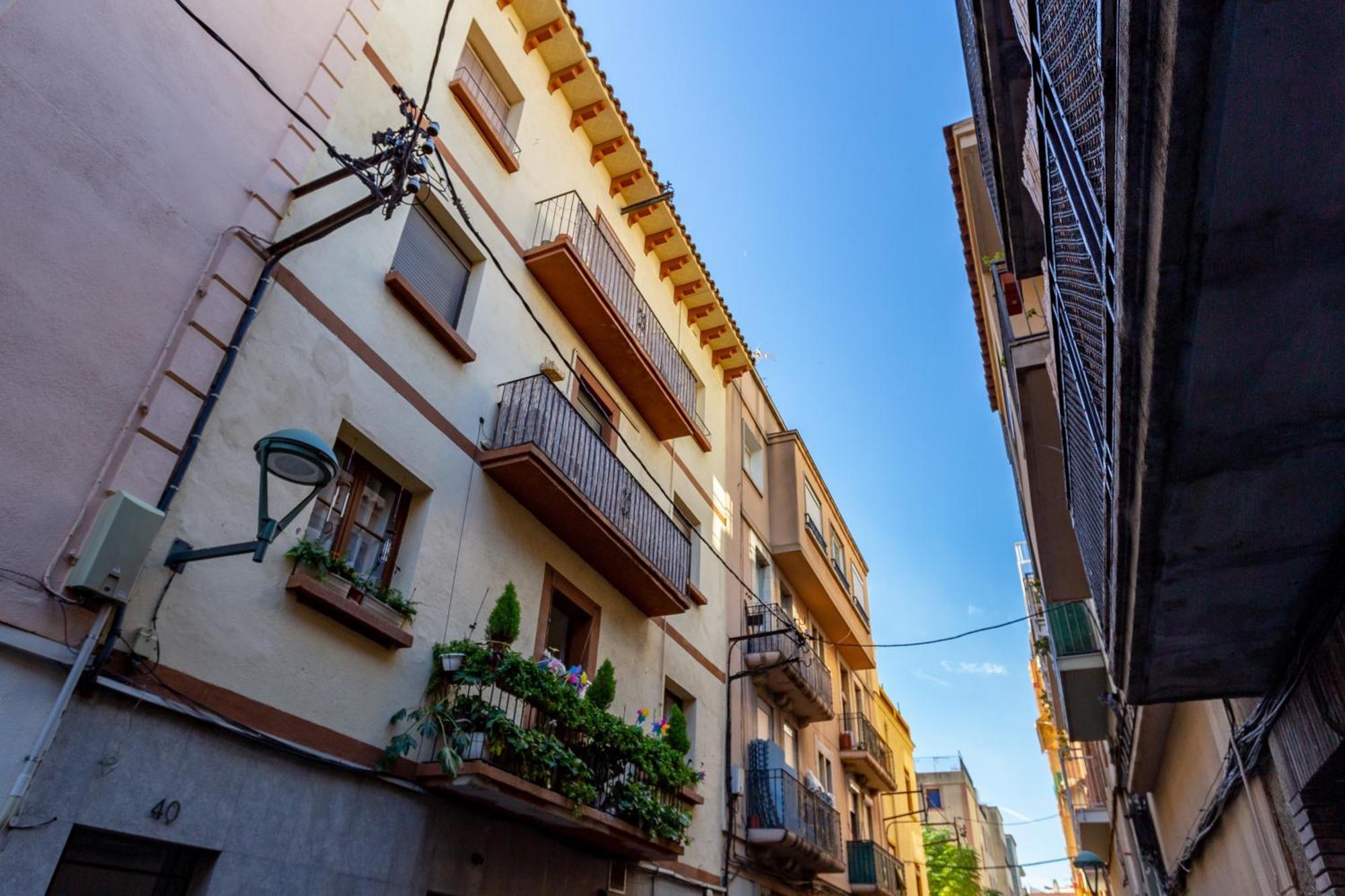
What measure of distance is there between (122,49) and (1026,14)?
5.80 metres

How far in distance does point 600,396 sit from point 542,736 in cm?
542

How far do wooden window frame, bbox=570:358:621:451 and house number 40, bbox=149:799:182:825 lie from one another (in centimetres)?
673

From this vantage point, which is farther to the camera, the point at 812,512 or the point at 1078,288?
the point at 812,512

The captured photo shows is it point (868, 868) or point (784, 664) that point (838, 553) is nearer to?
point (868, 868)

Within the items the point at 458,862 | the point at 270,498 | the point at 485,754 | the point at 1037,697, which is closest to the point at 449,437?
the point at 270,498

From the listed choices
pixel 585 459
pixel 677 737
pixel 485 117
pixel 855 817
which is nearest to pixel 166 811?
pixel 585 459

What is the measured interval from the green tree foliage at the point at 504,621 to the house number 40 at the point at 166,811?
3196 millimetres

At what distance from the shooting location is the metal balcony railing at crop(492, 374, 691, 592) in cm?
896

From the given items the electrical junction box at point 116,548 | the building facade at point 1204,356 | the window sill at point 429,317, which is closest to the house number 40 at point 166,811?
the electrical junction box at point 116,548

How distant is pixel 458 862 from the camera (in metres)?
7.03

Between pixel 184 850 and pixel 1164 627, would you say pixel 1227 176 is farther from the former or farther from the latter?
pixel 184 850

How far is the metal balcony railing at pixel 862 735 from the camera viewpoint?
66.8 ft

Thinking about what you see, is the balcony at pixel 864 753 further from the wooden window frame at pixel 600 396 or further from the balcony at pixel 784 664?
the wooden window frame at pixel 600 396

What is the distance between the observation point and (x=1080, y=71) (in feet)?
11.9
